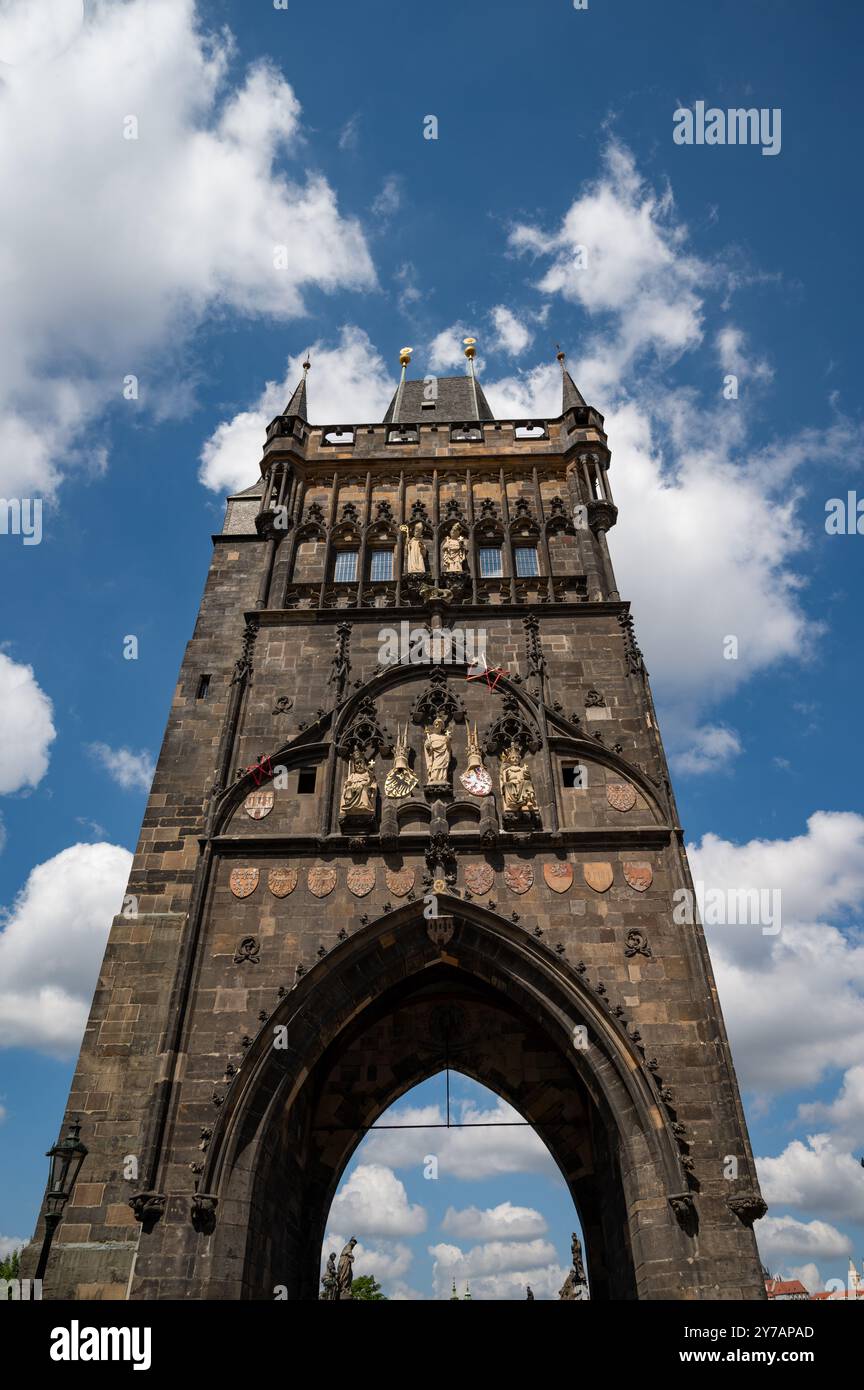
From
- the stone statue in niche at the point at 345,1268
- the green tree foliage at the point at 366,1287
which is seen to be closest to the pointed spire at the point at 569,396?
the stone statue in niche at the point at 345,1268

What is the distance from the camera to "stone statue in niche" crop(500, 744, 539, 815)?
14.0m

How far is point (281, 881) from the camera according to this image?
13602mm

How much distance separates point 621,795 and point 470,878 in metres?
2.90

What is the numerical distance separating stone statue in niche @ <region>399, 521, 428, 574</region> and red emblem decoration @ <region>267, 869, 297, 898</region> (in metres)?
6.94

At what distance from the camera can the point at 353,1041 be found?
51.5 ft

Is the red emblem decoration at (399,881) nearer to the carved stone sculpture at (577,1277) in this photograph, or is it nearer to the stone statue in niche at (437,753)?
the stone statue in niche at (437,753)

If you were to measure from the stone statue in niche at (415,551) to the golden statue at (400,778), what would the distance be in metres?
4.69

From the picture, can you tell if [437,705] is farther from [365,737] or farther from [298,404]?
[298,404]

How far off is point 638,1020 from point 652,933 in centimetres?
133

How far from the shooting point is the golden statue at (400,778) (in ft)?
47.0

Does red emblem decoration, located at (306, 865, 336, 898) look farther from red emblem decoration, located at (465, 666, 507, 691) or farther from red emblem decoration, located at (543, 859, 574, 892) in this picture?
red emblem decoration, located at (465, 666, 507, 691)
